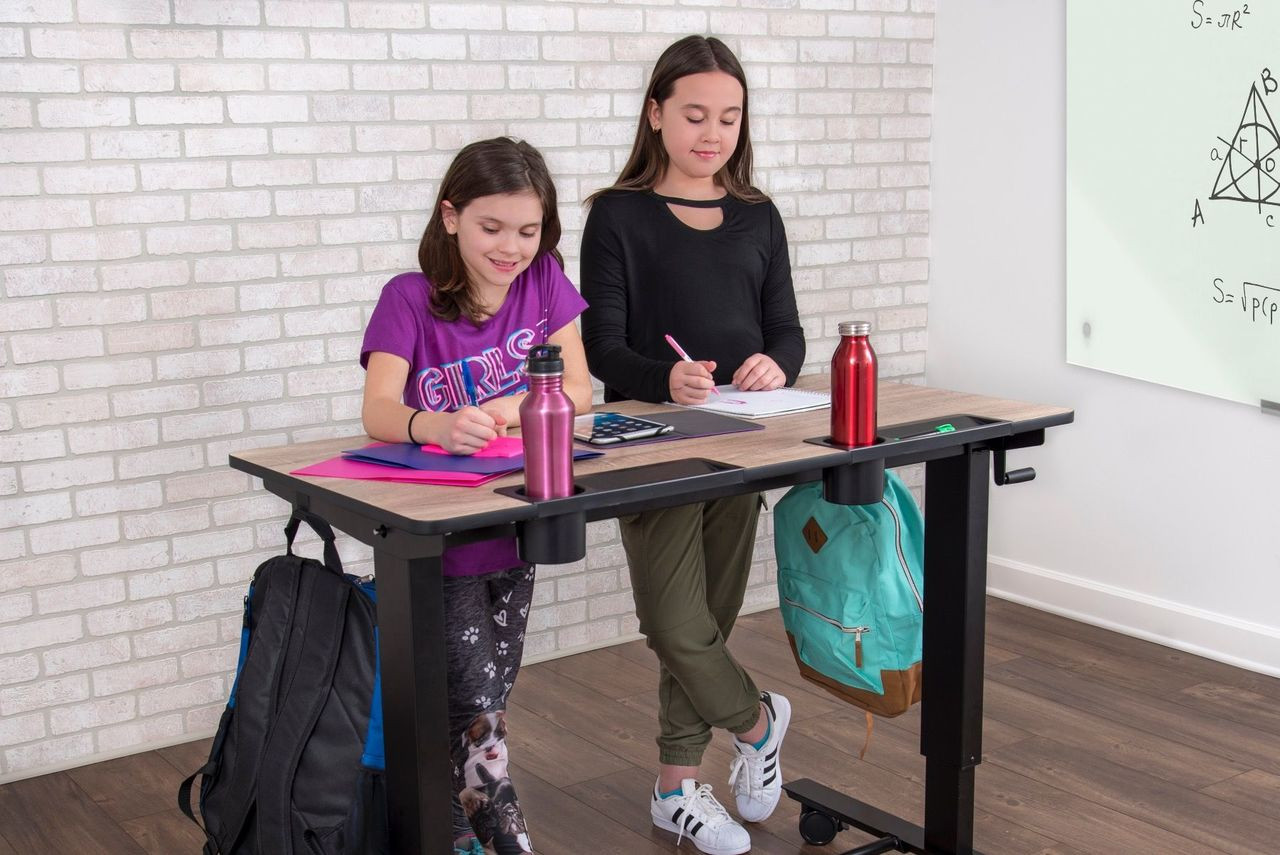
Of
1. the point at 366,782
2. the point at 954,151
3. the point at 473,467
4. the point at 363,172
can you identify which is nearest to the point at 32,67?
the point at 363,172

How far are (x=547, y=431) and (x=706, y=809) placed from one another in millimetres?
1120

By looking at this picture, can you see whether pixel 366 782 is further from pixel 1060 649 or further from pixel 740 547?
pixel 1060 649

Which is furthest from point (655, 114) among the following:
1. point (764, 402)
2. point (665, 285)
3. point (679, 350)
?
point (764, 402)

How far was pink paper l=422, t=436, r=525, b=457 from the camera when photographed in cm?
195

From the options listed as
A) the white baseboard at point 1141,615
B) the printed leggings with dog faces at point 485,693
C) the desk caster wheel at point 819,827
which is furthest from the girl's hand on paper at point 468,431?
the white baseboard at point 1141,615

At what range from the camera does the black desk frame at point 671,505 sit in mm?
1756

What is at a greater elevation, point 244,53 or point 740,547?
point 244,53

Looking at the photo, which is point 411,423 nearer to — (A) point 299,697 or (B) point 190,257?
(A) point 299,697

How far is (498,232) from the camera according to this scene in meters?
2.14

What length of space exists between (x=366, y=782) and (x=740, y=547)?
0.90 metres

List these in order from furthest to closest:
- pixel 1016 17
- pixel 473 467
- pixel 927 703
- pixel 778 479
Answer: pixel 1016 17
pixel 927 703
pixel 778 479
pixel 473 467

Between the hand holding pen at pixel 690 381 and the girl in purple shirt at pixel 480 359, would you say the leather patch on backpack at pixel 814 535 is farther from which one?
the girl in purple shirt at pixel 480 359

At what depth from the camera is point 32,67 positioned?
2.73 m

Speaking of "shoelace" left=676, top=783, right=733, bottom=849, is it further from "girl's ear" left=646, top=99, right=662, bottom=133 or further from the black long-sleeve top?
"girl's ear" left=646, top=99, right=662, bottom=133
